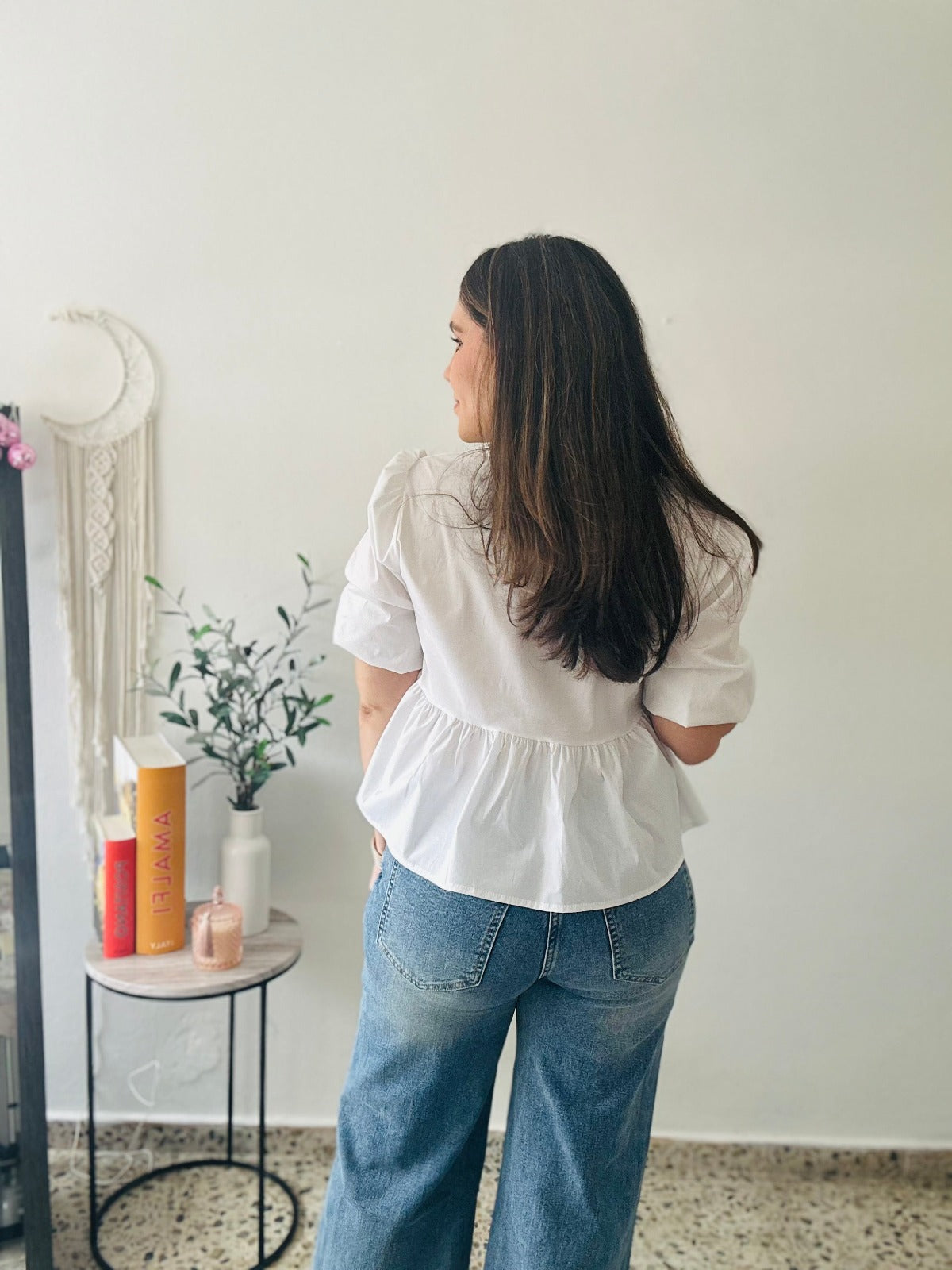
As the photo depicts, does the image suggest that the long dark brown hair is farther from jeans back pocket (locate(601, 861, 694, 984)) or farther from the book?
the book

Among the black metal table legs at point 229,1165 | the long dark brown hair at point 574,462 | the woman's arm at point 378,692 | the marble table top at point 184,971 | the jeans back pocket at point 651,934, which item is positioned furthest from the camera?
the black metal table legs at point 229,1165

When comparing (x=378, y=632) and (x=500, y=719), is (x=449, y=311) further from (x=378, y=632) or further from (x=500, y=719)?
(x=500, y=719)

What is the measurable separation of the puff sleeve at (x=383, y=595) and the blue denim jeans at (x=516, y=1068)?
0.24 m

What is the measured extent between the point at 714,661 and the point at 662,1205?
1.22 metres

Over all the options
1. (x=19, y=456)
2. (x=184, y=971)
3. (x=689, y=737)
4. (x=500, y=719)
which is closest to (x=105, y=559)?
(x=19, y=456)

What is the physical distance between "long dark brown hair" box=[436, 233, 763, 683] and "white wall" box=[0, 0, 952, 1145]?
0.67 meters

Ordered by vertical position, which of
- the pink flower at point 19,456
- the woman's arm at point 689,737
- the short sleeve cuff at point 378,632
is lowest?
the woman's arm at point 689,737

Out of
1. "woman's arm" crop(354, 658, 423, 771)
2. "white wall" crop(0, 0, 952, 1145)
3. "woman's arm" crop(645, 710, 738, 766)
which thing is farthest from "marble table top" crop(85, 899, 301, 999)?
"woman's arm" crop(645, 710, 738, 766)

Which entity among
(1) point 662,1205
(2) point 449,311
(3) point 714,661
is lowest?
(1) point 662,1205

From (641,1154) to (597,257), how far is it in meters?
1.04

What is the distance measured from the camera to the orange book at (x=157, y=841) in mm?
1477

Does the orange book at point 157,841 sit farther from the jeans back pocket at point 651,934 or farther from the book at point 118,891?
the jeans back pocket at point 651,934

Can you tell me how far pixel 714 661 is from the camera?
3.57 feet

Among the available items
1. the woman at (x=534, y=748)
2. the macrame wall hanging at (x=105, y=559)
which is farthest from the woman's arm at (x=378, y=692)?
the macrame wall hanging at (x=105, y=559)
